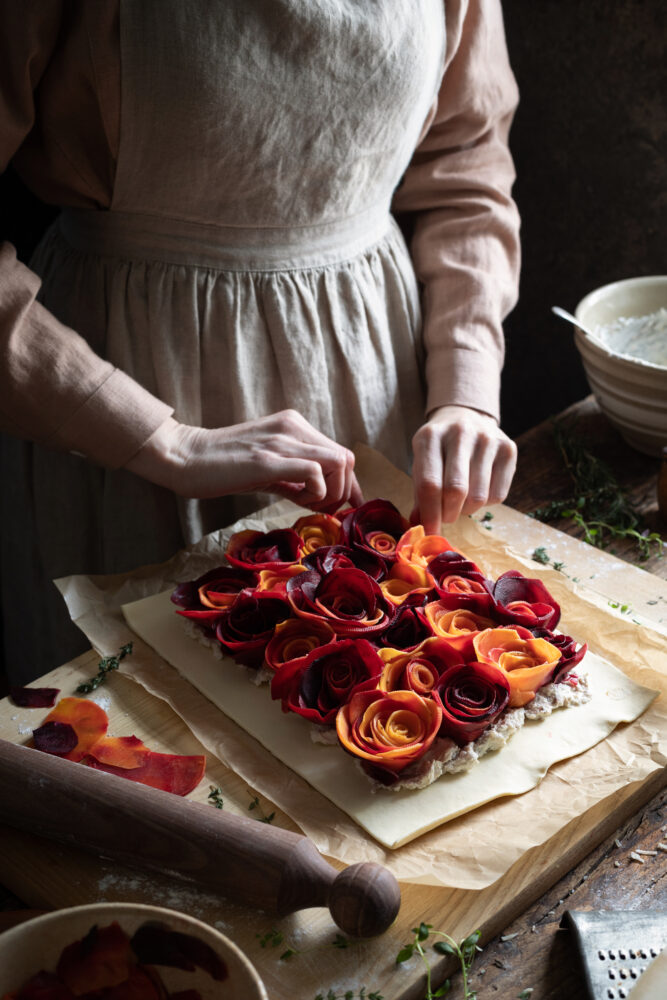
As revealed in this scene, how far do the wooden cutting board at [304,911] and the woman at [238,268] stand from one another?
419mm

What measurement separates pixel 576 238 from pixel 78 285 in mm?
1331

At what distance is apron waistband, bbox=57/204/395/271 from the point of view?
123cm

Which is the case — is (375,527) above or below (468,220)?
below

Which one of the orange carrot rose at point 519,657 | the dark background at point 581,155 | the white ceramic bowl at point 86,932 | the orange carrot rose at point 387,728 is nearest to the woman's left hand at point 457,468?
the orange carrot rose at point 519,657

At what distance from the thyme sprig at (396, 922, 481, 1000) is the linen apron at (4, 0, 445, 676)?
0.75 meters

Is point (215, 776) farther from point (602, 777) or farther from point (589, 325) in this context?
point (589, 325)

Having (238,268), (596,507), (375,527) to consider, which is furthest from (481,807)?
(238,268)

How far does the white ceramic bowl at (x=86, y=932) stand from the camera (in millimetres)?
660

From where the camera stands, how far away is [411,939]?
81 centimetres

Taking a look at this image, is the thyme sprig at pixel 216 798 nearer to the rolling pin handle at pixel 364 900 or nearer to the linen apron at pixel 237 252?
the rolling pin handle at pixel 364 900

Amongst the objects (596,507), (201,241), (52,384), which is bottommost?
(596,507)

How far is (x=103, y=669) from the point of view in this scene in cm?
110

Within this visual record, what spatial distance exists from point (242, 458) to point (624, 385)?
0.71 meters

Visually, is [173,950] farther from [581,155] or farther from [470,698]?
[581,155]
